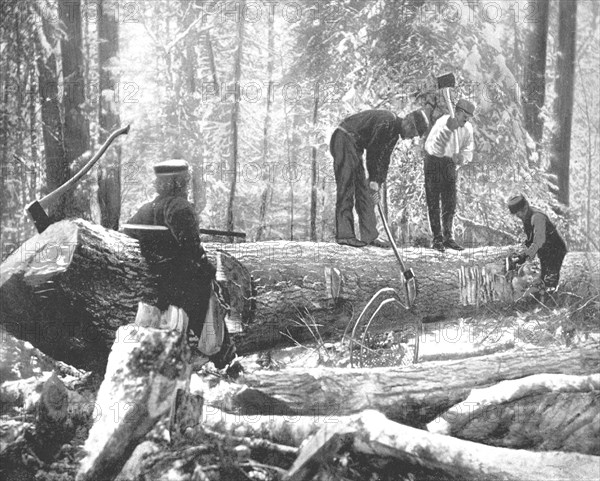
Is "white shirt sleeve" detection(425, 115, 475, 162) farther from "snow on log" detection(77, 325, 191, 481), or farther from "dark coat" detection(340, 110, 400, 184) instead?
"snow on log" detection(77, 325, 191, 481)

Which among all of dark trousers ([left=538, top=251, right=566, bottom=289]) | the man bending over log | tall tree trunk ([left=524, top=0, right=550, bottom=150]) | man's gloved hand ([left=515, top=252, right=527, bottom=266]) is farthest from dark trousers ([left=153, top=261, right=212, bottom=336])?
tall tree trunk ([left=524, top=0, right=550, bottom=150])

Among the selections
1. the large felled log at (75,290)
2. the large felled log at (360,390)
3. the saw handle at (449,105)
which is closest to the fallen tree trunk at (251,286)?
the large felled log at (75,290)

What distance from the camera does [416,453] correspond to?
9.42 feet

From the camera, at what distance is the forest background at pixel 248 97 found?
129 inches

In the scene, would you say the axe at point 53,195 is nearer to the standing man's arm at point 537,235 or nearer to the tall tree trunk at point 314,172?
the tall tree trunk at point 314,172

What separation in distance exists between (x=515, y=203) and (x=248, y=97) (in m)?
1.62

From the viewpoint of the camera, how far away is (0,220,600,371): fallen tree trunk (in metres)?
3.10

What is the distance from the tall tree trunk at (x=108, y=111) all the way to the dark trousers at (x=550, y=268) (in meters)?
2.40

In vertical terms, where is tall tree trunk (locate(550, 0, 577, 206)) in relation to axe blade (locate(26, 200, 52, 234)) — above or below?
above

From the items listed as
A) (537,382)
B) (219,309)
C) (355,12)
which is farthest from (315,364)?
(355,12)

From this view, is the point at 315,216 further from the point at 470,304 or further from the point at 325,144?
the point at 470,304

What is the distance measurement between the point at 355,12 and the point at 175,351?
2061 mm

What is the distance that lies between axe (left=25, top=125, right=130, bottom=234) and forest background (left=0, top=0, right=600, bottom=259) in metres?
0.04

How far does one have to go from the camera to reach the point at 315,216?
3.43 metres
